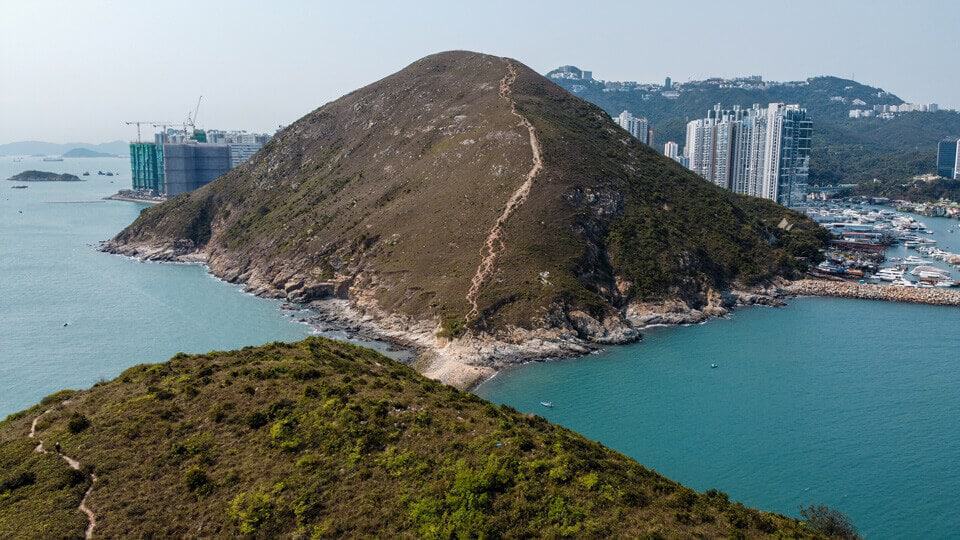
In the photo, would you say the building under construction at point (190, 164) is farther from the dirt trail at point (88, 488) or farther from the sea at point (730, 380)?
the dirt trail at point (88, 488)

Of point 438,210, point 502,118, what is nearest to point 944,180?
point 502,118

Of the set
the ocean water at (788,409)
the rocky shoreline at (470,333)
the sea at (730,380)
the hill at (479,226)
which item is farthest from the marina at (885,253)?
the ocean water at (788,409)

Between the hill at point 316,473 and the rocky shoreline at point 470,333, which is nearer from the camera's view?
the hill at point 316,473

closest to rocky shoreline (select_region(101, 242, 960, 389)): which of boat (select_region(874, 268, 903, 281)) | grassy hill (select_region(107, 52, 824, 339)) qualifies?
grassy hill (select_region(107, 52, 824, 339))

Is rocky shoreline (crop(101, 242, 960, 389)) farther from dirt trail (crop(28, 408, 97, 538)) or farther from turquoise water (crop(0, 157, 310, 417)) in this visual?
dirt trail (crop(28, 408, 97, 538))

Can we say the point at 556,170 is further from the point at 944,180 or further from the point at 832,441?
the point at 944,180
